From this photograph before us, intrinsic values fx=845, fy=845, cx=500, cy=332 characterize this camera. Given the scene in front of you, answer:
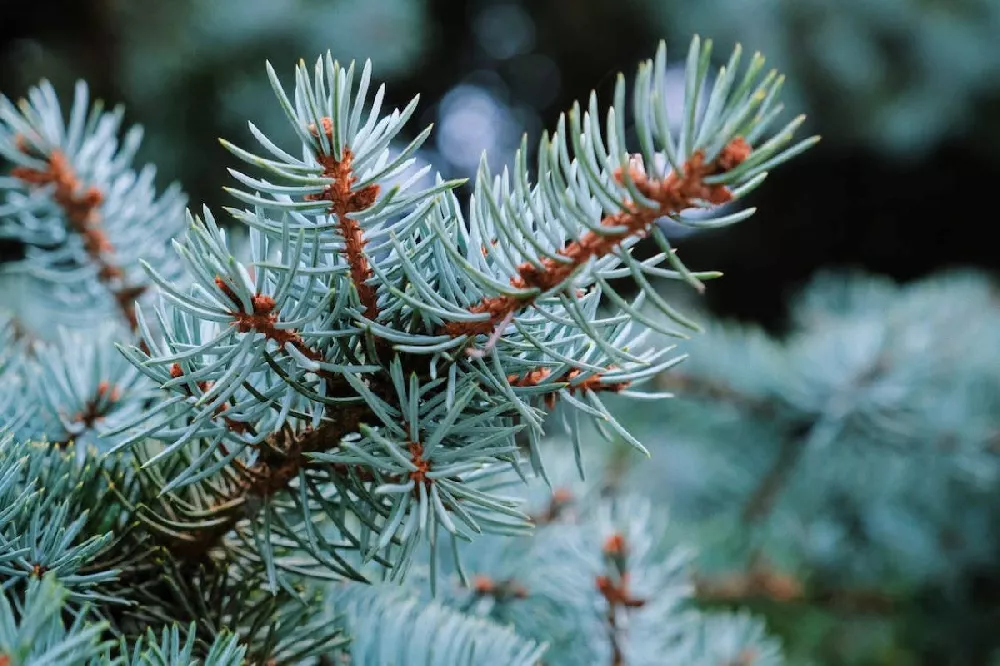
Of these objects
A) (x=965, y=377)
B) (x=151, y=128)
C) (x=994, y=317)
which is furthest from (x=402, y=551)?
(x=151, y=128)

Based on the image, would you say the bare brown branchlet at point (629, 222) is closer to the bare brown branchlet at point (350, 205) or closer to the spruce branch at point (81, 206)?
the bare brown branchlet at point (350, 205)

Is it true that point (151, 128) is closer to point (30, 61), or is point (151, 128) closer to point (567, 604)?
point (30, 61)

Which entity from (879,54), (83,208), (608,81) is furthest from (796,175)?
(83,208)

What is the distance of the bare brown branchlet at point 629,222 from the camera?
163 millimetres

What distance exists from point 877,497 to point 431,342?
0.52 meters

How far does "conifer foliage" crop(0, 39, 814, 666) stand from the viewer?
170 millimetres

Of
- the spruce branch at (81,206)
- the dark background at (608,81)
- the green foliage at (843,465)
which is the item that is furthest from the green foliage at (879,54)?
the spruce branch at (81,206)

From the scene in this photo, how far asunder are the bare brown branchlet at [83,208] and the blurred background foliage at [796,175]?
0.67 feet

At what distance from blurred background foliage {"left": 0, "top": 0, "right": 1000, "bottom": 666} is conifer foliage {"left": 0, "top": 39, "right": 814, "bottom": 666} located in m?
0.10

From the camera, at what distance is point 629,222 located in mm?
170

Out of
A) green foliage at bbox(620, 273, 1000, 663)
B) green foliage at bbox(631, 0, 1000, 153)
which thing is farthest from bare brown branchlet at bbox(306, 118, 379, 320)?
green foliage at bbox(631, 0, 1000, 153)

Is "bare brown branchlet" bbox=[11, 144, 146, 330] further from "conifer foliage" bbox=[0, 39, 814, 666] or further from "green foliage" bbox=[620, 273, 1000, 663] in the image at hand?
"green foliage" bbox=[620, 273, 1000, 663]

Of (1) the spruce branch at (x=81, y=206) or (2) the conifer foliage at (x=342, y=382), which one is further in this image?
(1) the spruce branch at (x=81, y=206)

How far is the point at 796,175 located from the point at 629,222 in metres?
1.70
